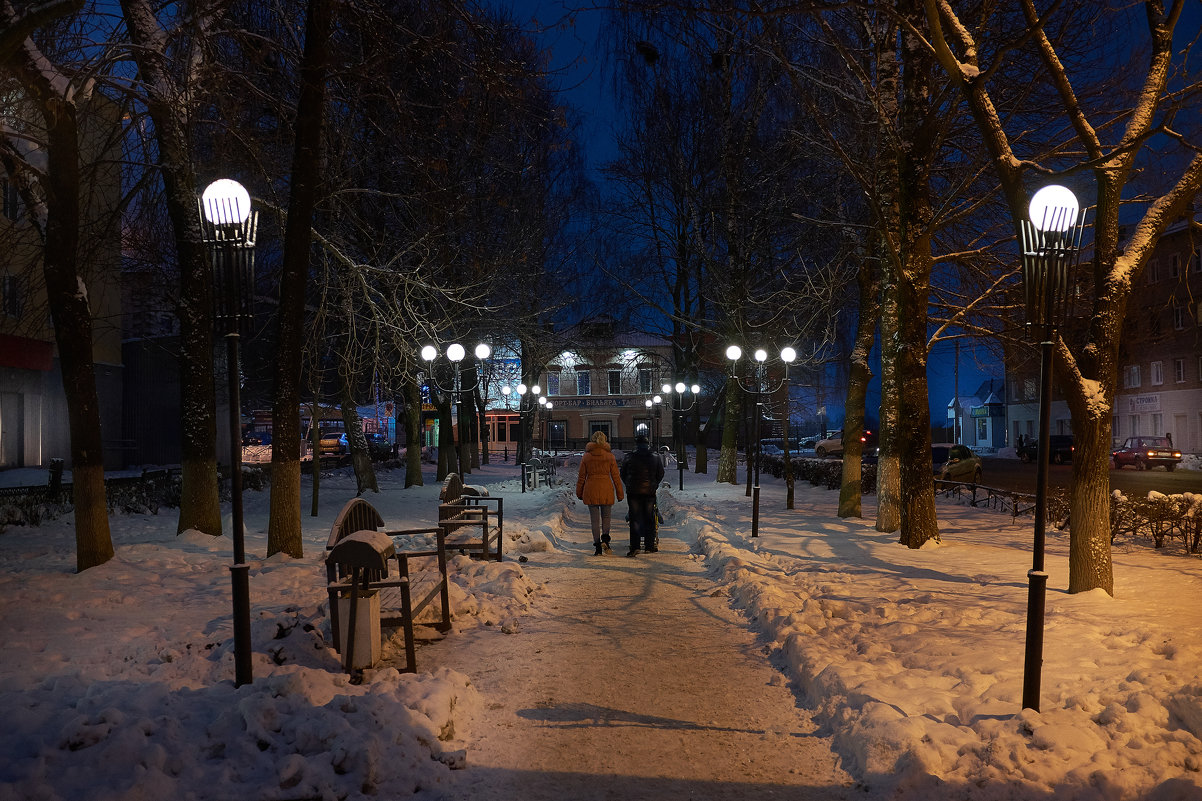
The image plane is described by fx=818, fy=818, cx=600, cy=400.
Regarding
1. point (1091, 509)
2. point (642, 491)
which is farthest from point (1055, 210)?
point (642, 491)

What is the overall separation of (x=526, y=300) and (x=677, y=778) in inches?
981

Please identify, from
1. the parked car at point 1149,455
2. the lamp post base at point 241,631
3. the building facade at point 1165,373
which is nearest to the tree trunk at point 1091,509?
the lamp post base at point 241,631

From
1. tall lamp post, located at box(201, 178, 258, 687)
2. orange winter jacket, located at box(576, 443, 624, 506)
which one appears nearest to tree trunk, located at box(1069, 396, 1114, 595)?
orange winter jacket, located at box(576, 443, 624, 506)

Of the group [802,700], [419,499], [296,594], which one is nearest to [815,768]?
[802,700]

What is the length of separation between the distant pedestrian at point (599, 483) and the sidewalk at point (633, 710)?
11.3ft

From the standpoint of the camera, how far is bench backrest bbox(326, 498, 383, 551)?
6750 millimetres

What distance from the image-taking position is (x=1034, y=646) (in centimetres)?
494

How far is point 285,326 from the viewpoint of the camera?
1071 centimetres

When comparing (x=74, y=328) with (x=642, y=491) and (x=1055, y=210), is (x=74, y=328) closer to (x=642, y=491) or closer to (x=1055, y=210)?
(x=642, y=491)

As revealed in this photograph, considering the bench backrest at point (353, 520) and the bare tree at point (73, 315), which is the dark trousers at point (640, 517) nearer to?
the bench backrest at point (353, 520)

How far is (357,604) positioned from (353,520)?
151cm

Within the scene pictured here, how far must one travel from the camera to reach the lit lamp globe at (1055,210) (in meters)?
5.71

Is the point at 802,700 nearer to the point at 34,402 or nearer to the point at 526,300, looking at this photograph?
the point at 526,300

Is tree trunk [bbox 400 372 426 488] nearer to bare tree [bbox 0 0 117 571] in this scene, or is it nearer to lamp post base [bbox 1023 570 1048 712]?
bare tree [bbox 0 0 117 571]
